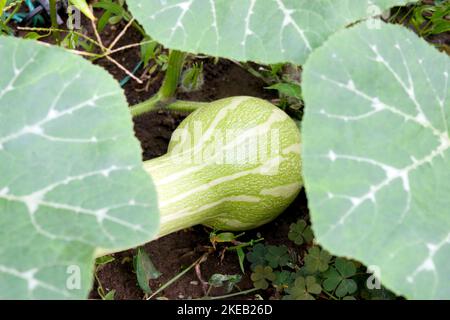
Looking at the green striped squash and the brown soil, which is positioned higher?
the green striped squash

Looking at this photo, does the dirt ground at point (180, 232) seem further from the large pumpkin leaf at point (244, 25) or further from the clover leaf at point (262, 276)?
the large pumpkin leaf at point (244, 25)

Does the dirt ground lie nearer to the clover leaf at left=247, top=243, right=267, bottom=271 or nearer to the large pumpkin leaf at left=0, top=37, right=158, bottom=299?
the clover leaf at left=247, top=243, right=267, bottom=271

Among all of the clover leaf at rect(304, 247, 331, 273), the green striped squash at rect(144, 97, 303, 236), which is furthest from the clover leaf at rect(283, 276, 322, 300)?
the green striped squash at rect(144, 97, 303, 236)

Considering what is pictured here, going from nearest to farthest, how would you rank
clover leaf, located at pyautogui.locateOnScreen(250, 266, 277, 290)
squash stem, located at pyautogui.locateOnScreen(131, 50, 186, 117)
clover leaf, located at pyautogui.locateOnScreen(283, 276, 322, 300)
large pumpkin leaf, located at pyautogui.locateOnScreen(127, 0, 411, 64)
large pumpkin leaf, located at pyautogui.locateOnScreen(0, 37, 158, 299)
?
large pumpkin leaf, located at pyautogui.locateOnScreen(0, 37, 158, 299)
large pumpkin leaf, located at pyautogui.locateOnScreen(127, 0, 411, 64)
clover leaf, located at pyautogui.locateOnScreen(283, 276, 322, 300)
clover leaf, located at pyautogui.locateOnScreen(250, 266, 277, 290)
squash stem, located at pyautogui.locateOnScreen(131, 50, 186, 117)

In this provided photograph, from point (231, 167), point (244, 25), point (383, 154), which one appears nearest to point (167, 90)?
point (231, 167)

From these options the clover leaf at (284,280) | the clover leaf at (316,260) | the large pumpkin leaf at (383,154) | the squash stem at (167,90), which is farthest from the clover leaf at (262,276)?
the squash stem at (167,90)

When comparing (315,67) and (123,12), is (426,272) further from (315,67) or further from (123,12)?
(123,12)

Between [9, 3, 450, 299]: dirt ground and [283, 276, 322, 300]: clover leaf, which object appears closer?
[283, 276, 322, 300]: clover leaf
